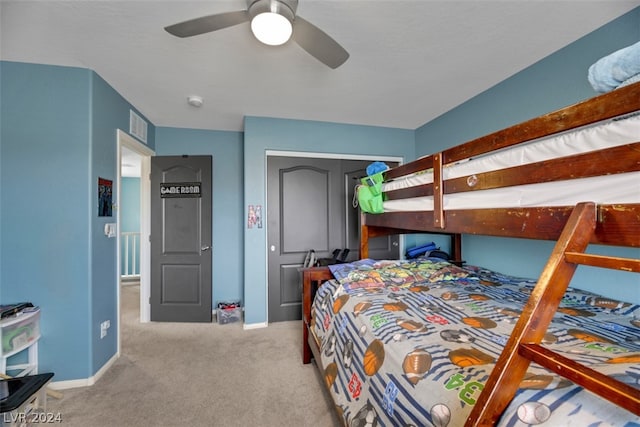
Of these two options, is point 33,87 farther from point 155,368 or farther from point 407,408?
point 407,408

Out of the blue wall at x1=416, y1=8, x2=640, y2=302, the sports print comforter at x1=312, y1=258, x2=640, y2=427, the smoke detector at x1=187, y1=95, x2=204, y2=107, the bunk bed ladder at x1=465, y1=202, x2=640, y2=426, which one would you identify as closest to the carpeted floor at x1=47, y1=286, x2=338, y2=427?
the sports print comforter at x1=312, y1=258, x2=640, y2=427

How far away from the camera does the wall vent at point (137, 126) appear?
2.69 metres

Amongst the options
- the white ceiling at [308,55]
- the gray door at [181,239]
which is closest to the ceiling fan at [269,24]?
the white ceiling at [308,55]

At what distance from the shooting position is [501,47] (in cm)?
184

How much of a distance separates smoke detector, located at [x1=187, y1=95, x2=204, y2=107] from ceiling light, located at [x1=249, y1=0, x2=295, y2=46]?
5.05 feet

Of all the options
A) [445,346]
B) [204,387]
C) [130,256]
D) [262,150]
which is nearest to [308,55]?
[262,150]

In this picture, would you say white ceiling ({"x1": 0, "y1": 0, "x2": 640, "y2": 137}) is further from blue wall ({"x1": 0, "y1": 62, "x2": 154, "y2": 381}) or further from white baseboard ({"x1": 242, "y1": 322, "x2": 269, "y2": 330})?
white baseboard ({"x1": 242, "y1": 322, "x2": 269, "y2": 330})

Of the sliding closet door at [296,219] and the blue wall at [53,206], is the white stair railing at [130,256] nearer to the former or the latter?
the blue wall at [53,206]

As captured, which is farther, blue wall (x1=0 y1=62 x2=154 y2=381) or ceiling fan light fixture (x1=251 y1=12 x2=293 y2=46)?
blue wall (x1=0 y1=62 x2=154 y2=381)

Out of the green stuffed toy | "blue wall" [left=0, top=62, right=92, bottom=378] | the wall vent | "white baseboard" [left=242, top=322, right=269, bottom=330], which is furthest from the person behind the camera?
"white baseboard" [left=242, top=322, right=269, bottom=330]

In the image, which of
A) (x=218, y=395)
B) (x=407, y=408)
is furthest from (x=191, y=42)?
(x=218, y=395)

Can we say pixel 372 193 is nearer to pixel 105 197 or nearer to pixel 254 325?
pixel 254 325

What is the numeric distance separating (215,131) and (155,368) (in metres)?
2.83

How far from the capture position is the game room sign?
324 centimetres
